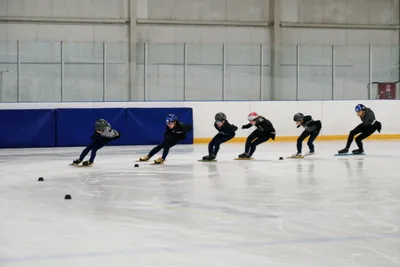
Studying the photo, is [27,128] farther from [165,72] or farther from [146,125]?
[165,72]

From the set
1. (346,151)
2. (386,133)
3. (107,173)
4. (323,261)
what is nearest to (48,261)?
(323,261)

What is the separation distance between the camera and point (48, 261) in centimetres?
603

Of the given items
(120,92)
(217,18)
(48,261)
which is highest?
(217,18)

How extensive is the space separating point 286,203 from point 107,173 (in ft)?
15.7

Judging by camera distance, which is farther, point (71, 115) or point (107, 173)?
point (71, 115)

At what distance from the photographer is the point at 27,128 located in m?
20.3

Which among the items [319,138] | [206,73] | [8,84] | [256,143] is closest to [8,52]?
[8,84]

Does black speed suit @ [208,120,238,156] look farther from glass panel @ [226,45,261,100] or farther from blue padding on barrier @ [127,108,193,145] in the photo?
glass panel @ [226,45,261,100]

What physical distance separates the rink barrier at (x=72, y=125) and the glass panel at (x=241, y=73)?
5418 millimetres

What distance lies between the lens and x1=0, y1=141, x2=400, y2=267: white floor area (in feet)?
20.5

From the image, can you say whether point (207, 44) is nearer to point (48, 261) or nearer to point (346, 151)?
point (346, 151)

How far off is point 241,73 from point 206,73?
1.34 metres

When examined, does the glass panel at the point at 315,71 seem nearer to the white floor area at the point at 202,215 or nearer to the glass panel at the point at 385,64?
the glass panel at the point at 385,64

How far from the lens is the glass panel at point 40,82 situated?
24141mm
